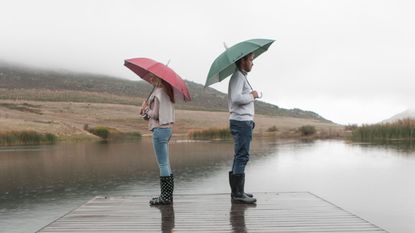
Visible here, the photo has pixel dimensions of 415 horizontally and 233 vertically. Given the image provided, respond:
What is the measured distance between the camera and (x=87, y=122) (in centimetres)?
7031

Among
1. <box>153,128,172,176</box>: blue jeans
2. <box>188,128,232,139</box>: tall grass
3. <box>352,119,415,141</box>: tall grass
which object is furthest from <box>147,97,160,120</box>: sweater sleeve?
<box>188,128,232,139</box>: tall grass

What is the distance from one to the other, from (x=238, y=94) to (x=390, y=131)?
3193 cm

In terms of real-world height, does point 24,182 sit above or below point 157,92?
below

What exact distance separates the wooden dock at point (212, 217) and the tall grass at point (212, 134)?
3936 centimetres

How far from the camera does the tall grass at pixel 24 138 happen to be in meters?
39.8

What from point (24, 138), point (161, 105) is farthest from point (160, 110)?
point (24, 138)

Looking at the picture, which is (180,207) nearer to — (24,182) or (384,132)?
(24,182)

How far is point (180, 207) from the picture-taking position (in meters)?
7.89

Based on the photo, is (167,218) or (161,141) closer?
(167,218)

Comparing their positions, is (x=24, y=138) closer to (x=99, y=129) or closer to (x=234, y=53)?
(x=99, y=129)

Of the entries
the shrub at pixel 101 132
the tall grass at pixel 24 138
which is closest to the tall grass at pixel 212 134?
the shrub at pixel 101 132

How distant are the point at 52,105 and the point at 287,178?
3112 inches

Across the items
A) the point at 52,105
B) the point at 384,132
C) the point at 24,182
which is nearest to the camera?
the point at 24,182

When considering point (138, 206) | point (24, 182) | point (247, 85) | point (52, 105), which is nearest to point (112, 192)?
point (24, 182)
